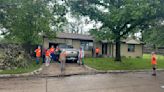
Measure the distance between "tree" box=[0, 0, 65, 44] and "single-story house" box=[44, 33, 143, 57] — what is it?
784 cm

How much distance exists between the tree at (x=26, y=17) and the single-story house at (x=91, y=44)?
784 centimetres

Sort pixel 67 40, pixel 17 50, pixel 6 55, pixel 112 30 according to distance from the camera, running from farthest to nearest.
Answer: pixel 67 40, pixel 112 30, pixel 17 50, pixel 6 55

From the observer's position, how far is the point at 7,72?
17312 mm

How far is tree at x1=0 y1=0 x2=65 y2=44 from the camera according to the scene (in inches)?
879

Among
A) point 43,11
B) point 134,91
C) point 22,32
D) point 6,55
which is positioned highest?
point 43,11

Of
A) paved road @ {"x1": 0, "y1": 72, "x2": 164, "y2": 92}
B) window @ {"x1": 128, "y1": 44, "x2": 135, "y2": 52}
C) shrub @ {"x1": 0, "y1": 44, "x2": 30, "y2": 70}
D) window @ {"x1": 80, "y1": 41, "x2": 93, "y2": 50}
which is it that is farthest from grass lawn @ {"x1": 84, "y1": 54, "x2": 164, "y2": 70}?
window @ {"x1": 128, "y1": 44, "x2": 135, "y2": 52}

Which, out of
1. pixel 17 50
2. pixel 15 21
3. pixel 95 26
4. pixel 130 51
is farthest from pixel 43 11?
pixel 130 51

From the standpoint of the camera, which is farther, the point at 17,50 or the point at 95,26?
the point at 95,26

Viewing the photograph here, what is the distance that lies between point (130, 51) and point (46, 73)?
2411cm

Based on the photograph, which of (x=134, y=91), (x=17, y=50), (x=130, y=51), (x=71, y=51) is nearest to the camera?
(x=134, y=91)

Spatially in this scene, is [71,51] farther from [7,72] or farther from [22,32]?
[7,72]

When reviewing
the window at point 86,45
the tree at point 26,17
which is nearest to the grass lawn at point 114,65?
the tree at point 26,17

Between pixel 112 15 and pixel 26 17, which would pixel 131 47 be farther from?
pixel 26 17

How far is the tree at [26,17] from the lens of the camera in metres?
22.3
